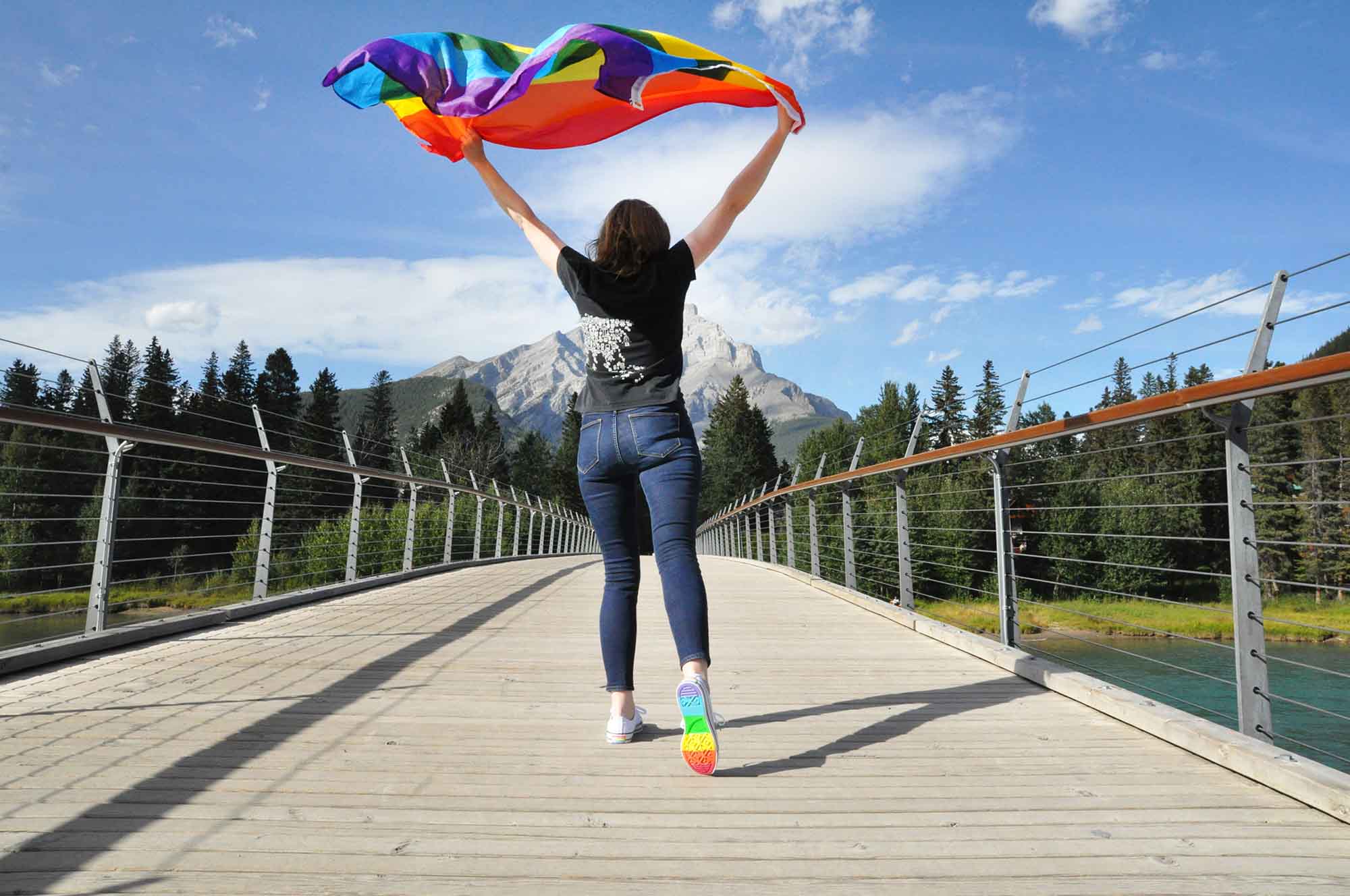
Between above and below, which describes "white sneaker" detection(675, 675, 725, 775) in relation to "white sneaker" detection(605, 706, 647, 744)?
above

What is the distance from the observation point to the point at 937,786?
86.0 inches

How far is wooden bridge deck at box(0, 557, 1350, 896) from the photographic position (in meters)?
1.65

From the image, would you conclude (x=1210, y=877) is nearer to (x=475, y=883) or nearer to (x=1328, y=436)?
(x=475, y=883)

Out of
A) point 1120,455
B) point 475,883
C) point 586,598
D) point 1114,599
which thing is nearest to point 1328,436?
point 1120,455

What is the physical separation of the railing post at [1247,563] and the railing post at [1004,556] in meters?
1.41

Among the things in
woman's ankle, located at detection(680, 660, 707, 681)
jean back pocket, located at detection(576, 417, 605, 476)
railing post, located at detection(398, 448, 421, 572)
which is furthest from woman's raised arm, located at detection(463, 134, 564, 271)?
railing post, located at detection(398, 448, 421, 572)

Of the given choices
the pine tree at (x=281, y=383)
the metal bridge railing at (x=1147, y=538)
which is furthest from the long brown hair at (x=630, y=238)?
the pine tree at (x=281, y=383)

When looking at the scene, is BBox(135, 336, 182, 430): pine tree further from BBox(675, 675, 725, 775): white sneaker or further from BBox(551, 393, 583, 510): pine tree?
BBox(675, 675, 725, 775): white sneaker

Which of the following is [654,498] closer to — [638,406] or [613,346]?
[638,406]

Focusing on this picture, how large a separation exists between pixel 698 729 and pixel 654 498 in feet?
2.10

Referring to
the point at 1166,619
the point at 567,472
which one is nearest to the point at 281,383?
the point at 567,472

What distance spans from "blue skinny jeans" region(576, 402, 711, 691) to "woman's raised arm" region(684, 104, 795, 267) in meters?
0.48

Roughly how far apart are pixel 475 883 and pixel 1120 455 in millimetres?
74886

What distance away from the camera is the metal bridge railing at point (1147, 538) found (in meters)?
2.40
